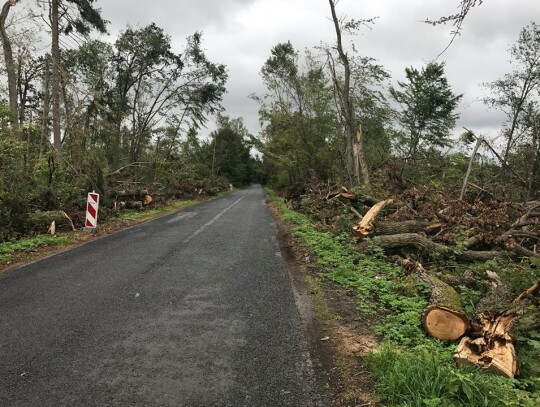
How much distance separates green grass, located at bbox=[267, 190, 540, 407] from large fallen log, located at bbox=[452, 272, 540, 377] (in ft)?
0.39

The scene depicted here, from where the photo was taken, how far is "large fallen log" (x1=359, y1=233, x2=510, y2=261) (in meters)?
7.48

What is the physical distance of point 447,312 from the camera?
4.05 meters

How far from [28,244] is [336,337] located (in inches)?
311

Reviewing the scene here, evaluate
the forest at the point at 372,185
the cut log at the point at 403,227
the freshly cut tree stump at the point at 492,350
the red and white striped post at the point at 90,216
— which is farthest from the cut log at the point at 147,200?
the freshly cut tree stump at the point at 492,350

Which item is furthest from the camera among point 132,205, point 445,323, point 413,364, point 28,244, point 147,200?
point 147,200

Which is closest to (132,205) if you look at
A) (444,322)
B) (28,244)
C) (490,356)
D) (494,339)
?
(28,244)

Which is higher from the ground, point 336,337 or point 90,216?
point 90,216

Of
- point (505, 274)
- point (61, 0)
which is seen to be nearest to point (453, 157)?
point (505, 274)

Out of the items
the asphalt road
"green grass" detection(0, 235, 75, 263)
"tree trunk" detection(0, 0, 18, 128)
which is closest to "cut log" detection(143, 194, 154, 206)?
"tree trunk" detection(0, 0, 18, 128)

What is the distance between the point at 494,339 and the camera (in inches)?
142

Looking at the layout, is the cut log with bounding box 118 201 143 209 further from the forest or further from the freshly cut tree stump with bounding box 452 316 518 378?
the freshly cut tree stump with bounding box 452 316 518 378

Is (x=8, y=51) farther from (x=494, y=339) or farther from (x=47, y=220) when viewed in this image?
(x=494, y=339)

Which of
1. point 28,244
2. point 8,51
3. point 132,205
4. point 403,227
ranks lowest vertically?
point 28,244

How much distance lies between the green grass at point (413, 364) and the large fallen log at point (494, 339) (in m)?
0.12
